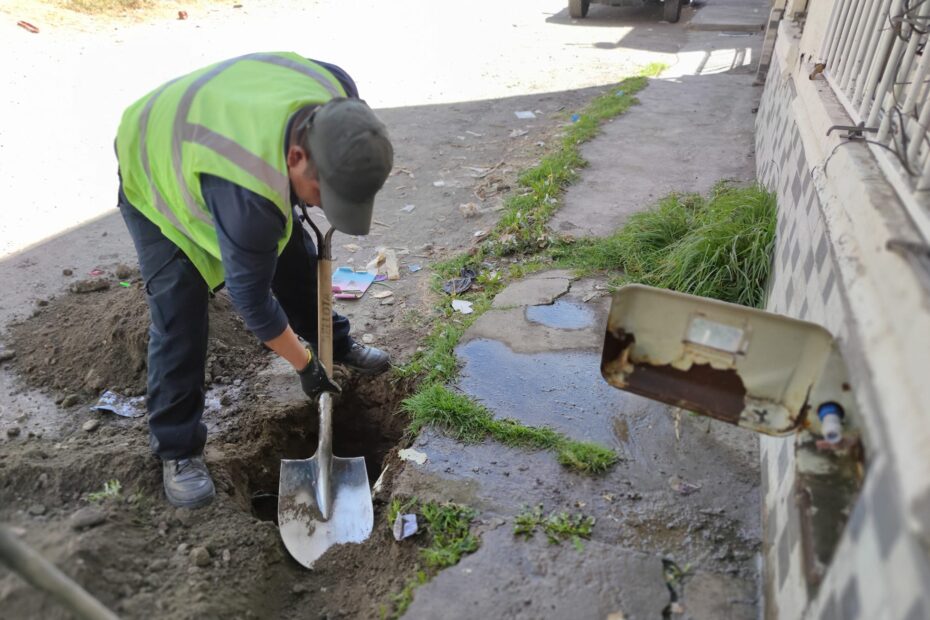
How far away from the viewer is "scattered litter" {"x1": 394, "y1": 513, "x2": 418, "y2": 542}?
2.19 meters

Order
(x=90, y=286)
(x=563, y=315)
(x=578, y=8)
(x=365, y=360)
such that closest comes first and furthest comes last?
1. (x=365, y=360)
2. (x=563, y=315)
3. (x=90, y=286)
4. (x=578, y=8)

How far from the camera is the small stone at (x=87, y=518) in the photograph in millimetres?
2061

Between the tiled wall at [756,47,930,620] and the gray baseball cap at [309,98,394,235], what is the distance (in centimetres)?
124

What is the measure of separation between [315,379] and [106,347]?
4.14ft

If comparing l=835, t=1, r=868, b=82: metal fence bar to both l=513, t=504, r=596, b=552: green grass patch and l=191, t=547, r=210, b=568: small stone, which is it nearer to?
l=513, t=504, r=596, b=552: green grass patch

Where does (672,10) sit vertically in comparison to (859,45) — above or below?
below

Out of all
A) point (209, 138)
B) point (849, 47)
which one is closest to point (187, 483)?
point (209, 138)

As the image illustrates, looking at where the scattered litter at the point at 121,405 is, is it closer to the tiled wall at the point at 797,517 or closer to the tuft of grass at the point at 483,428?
the tuft of grass at the point at 483,428

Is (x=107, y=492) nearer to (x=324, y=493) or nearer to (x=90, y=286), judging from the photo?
(x=324, y=493)

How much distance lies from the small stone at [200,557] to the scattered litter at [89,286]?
84.9 inches

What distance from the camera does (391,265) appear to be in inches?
162

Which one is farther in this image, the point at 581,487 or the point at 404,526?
the point at 581,487

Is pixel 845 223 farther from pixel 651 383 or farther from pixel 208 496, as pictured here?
pixel 208 496

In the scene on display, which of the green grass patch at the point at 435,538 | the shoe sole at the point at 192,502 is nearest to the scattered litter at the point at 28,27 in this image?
the shoe sole at the point at 192,502
